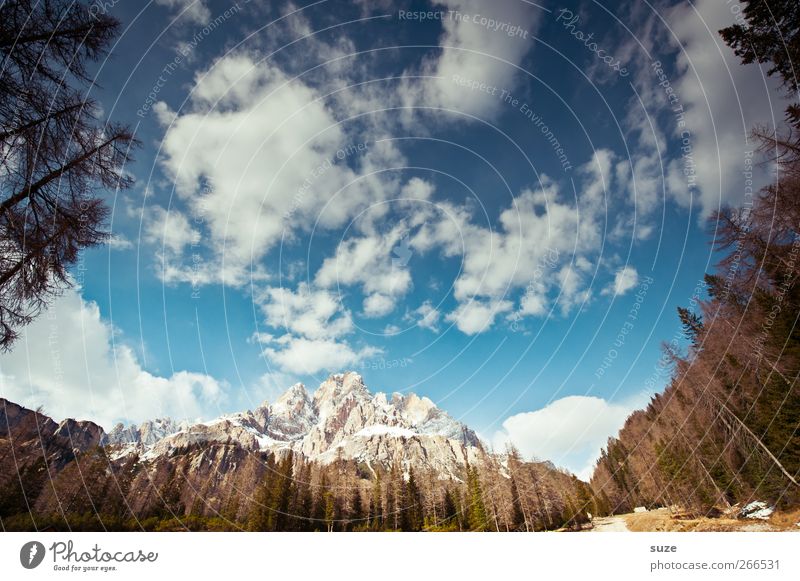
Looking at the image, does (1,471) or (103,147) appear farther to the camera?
(1,471)

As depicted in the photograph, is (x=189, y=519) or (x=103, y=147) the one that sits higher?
(x=103, y=147)

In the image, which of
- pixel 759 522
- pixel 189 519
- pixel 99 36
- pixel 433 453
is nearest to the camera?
pixel 99 36

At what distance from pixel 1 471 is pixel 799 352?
5329 cm

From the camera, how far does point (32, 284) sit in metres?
6.66

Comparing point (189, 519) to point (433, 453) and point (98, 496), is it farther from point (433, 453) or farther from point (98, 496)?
point (433, 453)

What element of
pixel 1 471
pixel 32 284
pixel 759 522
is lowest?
pixel 759 522
